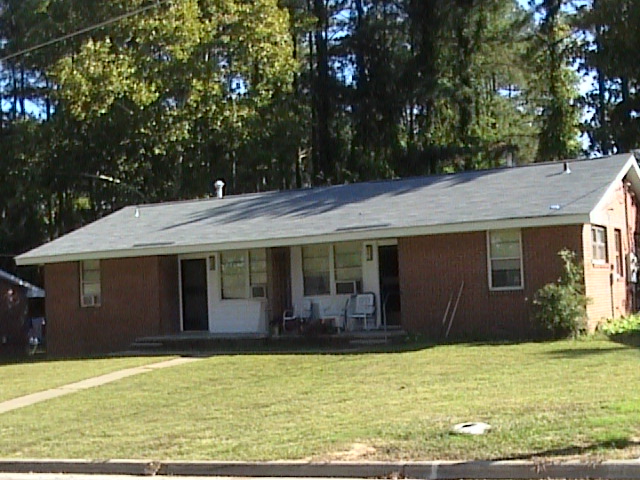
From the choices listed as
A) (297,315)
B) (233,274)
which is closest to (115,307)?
(233,274)

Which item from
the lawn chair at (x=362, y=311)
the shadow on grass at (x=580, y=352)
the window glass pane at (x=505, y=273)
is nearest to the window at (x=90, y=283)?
the lawn chair at (x=362, y=311)

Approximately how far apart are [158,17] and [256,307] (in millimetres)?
16085

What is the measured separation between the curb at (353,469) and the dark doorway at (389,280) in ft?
46.2

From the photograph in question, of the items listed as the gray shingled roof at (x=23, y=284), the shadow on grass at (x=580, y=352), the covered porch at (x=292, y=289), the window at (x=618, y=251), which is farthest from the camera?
the gray shingled roof at (x=23, y=284)

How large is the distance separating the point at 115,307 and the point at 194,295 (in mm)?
2238

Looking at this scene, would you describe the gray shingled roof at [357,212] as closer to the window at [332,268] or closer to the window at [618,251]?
the window at [332,268]

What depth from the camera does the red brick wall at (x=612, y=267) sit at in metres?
23.0

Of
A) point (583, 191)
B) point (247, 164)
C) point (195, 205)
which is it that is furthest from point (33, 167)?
point (583, 191)

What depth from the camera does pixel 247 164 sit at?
42.0 meters

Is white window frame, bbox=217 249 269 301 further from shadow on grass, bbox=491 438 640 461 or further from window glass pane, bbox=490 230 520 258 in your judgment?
shadow on grass, bbox=491 438 640 461

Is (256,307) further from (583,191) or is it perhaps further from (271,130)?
(271,130)

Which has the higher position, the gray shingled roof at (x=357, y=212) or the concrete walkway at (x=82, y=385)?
the gray shingled roof at (x=357, y=212)

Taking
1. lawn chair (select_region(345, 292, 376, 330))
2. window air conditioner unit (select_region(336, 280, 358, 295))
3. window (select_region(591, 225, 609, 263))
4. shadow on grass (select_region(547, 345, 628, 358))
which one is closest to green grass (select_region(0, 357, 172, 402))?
lawn chair (select_region(345, 292, 376, 330))

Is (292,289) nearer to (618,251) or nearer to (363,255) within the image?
(363,255)
